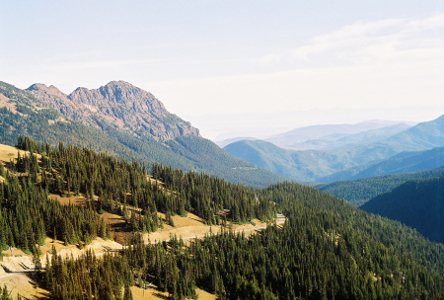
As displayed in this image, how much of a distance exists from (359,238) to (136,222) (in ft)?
473

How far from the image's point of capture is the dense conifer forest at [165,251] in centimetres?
8581

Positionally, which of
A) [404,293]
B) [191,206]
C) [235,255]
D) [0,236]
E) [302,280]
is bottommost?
[404,293]

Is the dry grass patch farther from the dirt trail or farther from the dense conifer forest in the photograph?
the dense conifer forest

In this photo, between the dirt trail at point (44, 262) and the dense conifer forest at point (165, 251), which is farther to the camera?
the dense conifer forest at point (165, 251)

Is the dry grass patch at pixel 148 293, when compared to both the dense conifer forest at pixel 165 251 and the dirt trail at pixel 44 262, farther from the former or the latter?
the dense conifer forest at pixel 165 251

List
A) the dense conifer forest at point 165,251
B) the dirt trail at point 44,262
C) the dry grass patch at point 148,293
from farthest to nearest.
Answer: the dry grass patch at point 148,293 < the dense conifer forest at point 165,251 < the dirt trail at point 44,262

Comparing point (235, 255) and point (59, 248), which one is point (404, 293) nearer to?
point (235, 255)

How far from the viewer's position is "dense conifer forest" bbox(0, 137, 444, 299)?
85.8 metres

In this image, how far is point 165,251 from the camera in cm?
12131

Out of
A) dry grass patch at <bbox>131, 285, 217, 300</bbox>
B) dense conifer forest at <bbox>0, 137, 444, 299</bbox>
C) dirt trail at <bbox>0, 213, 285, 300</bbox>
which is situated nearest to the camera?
dirt trail at <bbox>0, 213, 285, 300</bbox>

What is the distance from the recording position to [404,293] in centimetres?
14262

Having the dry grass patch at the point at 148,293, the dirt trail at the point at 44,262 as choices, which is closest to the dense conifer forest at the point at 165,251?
the dry grass patch at the point at 148,293

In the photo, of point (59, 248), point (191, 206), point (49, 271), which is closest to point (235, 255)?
point (191, 206)

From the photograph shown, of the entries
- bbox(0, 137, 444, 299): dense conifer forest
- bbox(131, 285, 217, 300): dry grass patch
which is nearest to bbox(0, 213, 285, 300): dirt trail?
bbox(131, 285, 217, 300): dry grass patch
